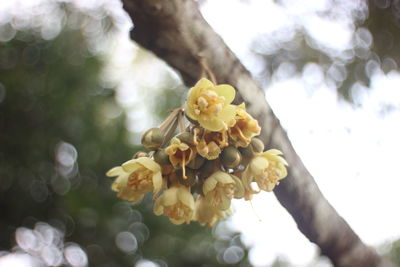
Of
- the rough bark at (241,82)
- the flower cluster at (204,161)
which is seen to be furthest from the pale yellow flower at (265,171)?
the rough bark at (241,82)

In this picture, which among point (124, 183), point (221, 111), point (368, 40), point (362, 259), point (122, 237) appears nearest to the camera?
point (221, 111)

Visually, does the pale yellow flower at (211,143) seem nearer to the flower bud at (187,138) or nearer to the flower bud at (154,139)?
the flower bud at (187,138)

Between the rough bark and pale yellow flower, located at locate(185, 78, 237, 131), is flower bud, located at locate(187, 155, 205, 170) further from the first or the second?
the rough bark

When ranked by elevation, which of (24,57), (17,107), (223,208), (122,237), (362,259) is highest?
(223,208)

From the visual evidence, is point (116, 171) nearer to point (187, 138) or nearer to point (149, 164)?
point (149, 164)

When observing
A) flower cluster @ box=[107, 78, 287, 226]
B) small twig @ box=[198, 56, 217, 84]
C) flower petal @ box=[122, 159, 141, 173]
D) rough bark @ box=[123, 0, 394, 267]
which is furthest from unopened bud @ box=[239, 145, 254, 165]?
flower petal @ box=[122, 159, 141, 173]

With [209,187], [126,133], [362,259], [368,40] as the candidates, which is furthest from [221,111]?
[126,133]

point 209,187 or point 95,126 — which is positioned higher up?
point 209,187

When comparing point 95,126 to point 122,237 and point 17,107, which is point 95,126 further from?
point 122,237
